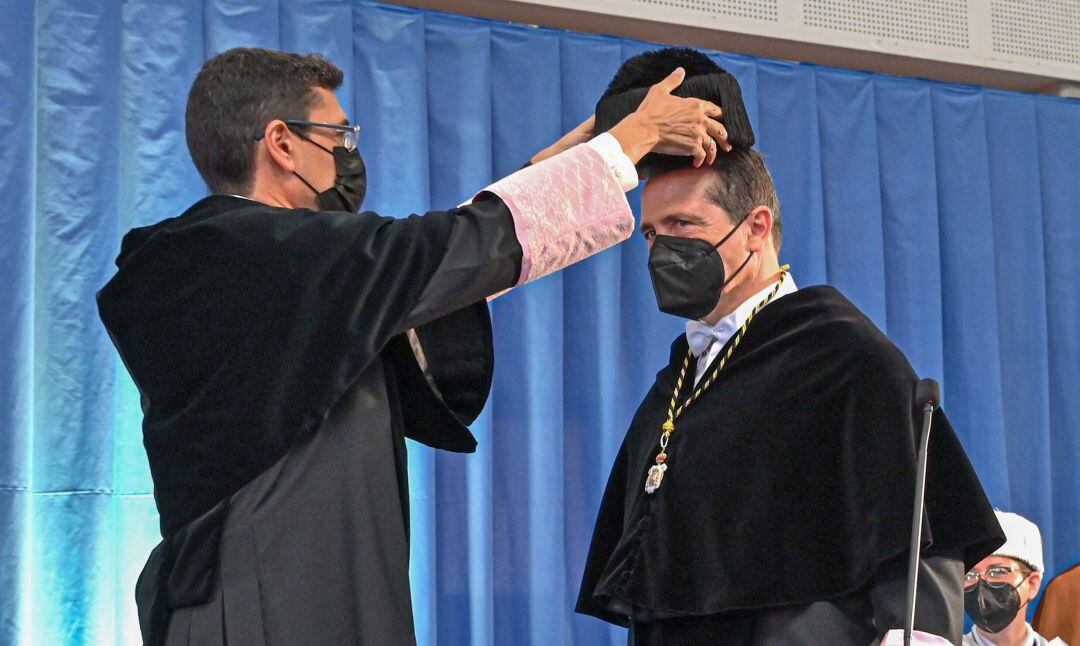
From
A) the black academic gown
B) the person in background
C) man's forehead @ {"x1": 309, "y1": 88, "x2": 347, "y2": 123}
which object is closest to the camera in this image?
the black academic gown

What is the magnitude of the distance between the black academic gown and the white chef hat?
3.18 meters

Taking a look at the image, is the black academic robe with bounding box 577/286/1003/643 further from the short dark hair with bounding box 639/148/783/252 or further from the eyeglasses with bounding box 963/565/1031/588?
the eyeglasses with bounding box 963/565/1031/588

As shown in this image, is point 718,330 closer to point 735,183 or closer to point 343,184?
point 735,183

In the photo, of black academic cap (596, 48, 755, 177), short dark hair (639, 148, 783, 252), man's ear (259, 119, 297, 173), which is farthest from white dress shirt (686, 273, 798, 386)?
man's ear (259, 119, 297, 173)

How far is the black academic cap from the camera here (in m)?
2.61

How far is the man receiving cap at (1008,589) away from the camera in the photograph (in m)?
4.45

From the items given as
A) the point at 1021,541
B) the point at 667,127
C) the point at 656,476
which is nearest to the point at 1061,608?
the point at 1021,541

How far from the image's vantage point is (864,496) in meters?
2.34

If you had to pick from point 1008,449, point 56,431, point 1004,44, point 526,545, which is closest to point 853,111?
point 1004,44

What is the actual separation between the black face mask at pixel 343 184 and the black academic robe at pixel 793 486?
86 centimetres

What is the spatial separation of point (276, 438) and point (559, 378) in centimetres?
238

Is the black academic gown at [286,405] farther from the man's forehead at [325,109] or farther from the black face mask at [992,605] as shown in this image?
the black face mask at [992,605]

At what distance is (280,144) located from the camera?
228 cm

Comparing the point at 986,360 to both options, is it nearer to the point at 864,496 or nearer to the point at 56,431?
the point at 864,496
